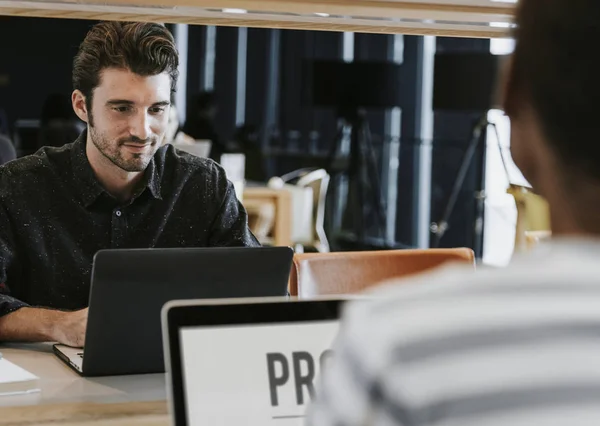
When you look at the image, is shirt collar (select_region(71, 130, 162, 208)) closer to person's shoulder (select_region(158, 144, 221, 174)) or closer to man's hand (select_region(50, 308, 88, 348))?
person's shoulder (select_region(158, 144, 221, 174))

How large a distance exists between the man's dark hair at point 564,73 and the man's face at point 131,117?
1.68m

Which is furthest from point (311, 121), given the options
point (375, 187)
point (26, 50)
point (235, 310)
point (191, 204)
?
point (235, 310)

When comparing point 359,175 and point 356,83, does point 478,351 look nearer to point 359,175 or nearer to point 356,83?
point 356,83

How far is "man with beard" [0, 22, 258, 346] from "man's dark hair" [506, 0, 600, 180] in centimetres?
168

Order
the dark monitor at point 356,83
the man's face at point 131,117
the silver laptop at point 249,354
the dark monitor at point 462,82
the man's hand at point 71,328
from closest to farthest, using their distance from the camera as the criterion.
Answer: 1. the silver laptop at point 249,354
2. the man's hand at point 71,328
3. the man's face at point 131,117
4. the dark monitor at point 462,82
5. the dark monitor at point 356,83

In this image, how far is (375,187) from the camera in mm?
8234

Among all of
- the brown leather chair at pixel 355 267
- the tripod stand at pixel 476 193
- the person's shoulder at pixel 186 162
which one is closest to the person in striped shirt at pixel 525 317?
the brown leather chair at pixel 355 267

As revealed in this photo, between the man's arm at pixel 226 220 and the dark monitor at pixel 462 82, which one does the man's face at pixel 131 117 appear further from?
the dark monitor at pixel 462 82

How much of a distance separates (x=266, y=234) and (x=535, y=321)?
525 centimetres

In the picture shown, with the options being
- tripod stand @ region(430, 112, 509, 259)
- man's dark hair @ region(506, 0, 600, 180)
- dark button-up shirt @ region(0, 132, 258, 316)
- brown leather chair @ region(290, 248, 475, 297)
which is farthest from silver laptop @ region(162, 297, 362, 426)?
tripod stand @ region(430, 112, 509, 259)

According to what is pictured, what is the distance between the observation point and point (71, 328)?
1.84 meters

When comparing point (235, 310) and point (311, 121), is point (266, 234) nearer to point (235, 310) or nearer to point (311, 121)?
point (311, 121)

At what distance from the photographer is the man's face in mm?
2225

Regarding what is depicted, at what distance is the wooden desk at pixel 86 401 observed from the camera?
4.68ft
